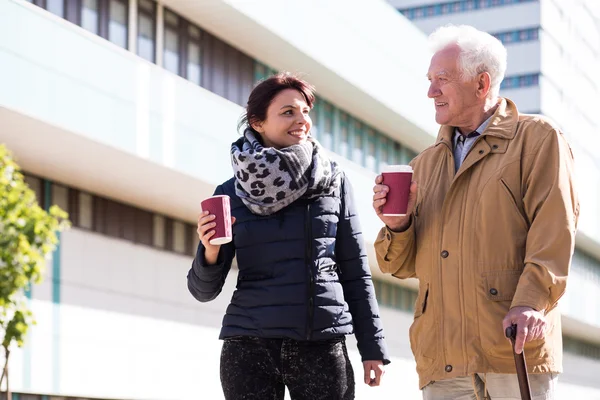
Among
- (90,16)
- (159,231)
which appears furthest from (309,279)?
(159,231)

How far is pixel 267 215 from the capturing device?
484cm

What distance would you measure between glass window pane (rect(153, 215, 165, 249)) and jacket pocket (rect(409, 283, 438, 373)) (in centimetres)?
1792

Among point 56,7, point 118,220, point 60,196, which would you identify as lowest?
point 118,220

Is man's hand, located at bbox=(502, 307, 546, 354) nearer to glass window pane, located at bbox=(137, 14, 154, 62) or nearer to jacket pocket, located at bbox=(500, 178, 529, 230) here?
jacket pocket, located at bbox=(500, 178, 529, 230)

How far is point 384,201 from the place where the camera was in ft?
15.2

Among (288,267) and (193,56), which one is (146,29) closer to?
(193,56)

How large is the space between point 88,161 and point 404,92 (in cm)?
1451

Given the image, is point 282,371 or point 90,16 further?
point 90,16

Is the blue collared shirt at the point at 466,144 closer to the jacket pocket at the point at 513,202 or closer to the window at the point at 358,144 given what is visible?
the jacket pocket at the point at 513,202

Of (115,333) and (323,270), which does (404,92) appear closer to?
(115,333)

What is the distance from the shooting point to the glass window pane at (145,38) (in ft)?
67.1

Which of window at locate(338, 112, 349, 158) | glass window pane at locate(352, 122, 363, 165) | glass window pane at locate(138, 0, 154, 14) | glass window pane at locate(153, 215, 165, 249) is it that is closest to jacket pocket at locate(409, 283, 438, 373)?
glass window pane at locate(138, 0, 154, 14)

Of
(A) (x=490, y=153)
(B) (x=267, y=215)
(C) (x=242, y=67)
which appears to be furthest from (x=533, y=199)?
(C) (x=242, y=67)

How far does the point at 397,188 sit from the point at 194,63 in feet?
58.9
